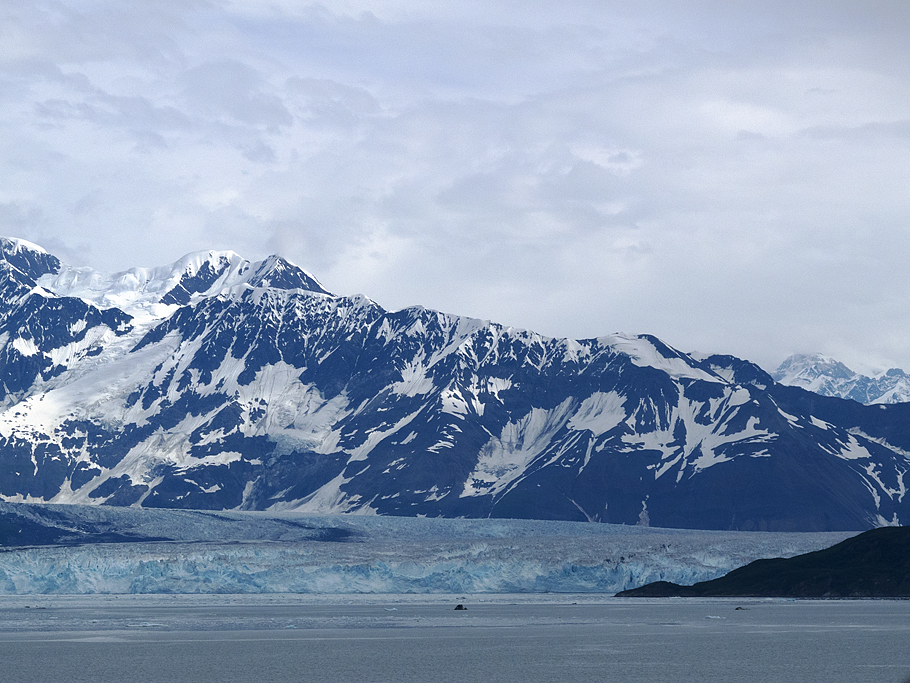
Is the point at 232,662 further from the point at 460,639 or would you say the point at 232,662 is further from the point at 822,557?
the point at 822,557

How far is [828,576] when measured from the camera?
178m

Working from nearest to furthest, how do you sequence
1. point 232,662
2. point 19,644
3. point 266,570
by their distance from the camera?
point 232,662 < point 19,644 < point 266,570

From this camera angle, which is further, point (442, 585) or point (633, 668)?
point (442, 585)

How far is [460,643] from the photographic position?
105 metres

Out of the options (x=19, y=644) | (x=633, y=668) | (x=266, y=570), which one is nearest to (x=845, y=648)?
(x=633, y=668)

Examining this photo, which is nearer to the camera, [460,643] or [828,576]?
[460,643]

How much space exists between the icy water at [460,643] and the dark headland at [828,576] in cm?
1058

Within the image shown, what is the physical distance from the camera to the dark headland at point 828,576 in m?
174

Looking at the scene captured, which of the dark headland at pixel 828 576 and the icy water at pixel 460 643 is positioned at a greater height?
the dark headland at pixel 828 576

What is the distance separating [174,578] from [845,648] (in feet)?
387

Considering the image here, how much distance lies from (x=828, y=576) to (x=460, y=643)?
8868 centimetres

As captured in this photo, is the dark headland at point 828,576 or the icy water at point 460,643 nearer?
the icy water at point 460,643

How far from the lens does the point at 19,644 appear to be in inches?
4090

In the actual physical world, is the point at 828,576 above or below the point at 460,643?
above
